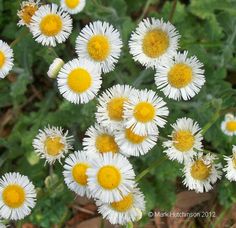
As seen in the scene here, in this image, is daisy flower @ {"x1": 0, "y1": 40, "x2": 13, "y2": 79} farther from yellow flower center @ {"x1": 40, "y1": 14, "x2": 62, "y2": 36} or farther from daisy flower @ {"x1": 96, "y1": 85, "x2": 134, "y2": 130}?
daisy flower @ {"x1": 96, "y1": 85, "x2": 134, "y2": 130}

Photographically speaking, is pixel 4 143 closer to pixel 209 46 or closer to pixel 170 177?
pixel 170 177

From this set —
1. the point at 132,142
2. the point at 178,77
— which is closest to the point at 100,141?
the point at 132,142

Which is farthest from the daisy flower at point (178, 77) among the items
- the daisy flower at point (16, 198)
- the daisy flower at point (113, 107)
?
the daisy flower at point (16, 198)

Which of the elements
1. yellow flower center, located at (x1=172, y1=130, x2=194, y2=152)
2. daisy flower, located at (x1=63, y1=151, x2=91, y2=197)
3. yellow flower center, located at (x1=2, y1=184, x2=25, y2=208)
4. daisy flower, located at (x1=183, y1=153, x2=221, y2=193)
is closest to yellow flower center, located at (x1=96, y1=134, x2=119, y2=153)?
daisy flower, located at (x1=63, y1=151, x2=91, y2=197)

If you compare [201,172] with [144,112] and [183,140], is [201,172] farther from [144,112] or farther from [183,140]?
[144,112]

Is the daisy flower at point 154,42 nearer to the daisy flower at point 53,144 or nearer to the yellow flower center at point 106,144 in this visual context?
the yellow flower center at point 106,144

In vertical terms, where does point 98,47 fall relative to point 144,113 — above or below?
above

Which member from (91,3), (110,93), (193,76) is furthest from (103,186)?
(91,3)
